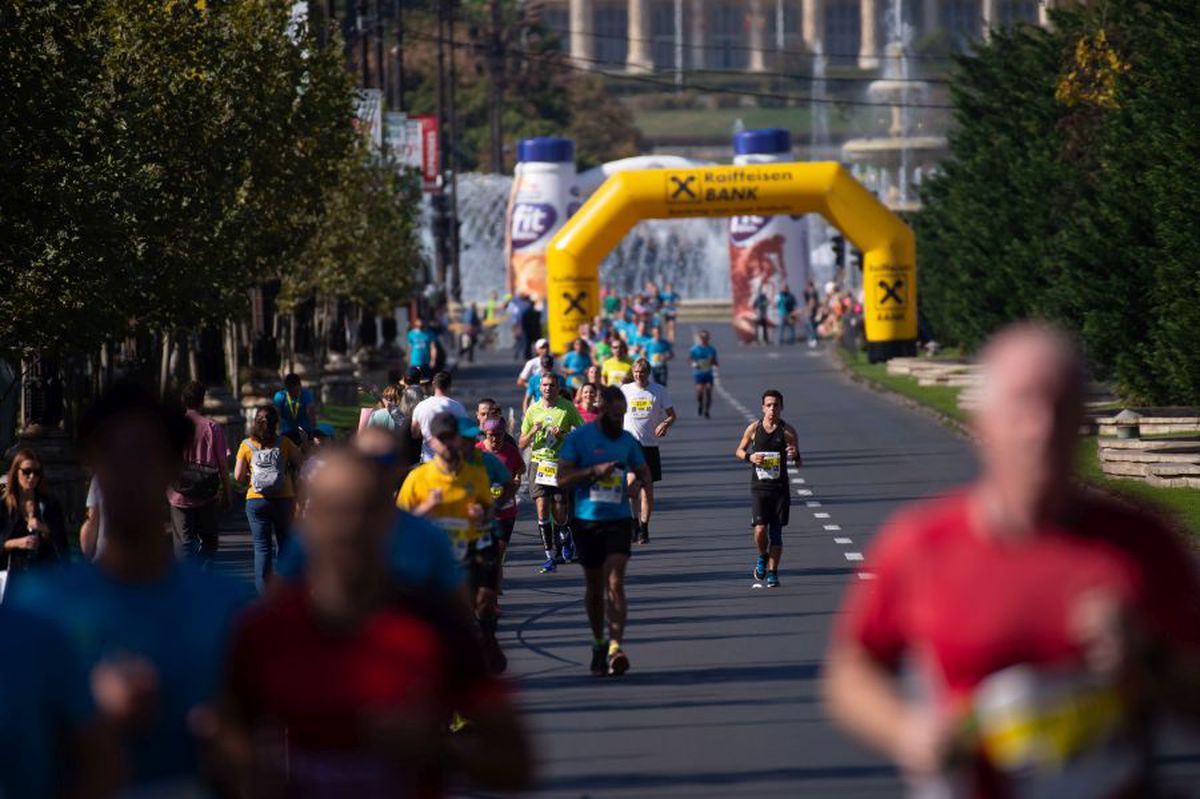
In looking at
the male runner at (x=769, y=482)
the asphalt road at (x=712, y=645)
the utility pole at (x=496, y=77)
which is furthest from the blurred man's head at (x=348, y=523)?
the utility pole at (x=496, y=77)

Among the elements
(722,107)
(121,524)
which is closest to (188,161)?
(121,524)

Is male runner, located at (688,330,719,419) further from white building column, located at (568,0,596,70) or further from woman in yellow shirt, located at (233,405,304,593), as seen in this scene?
white building column, located at (568,0,596,70)

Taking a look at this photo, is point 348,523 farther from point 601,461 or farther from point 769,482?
point 769,482

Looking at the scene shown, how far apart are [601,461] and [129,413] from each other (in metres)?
9.57

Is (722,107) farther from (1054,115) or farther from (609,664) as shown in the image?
(609,664)

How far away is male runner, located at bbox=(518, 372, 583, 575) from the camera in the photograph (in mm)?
21422

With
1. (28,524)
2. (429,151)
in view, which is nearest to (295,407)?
(28,524)

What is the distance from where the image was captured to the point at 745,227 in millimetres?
82125

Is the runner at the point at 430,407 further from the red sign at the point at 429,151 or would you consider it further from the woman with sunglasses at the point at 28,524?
the red sign at the point at 429,151

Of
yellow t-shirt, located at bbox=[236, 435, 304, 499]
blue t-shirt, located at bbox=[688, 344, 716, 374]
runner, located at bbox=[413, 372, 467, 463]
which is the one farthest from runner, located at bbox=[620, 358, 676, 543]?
blue t-shirt, located at bbox=[688, 344, 716, 374]

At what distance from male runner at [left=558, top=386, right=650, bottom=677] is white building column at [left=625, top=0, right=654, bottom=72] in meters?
161

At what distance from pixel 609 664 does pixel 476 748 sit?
31.8 feet

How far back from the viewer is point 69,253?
74.2 feet

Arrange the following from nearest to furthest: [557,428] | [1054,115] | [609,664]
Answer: [609,664] → [557,428] → [1054,115]
